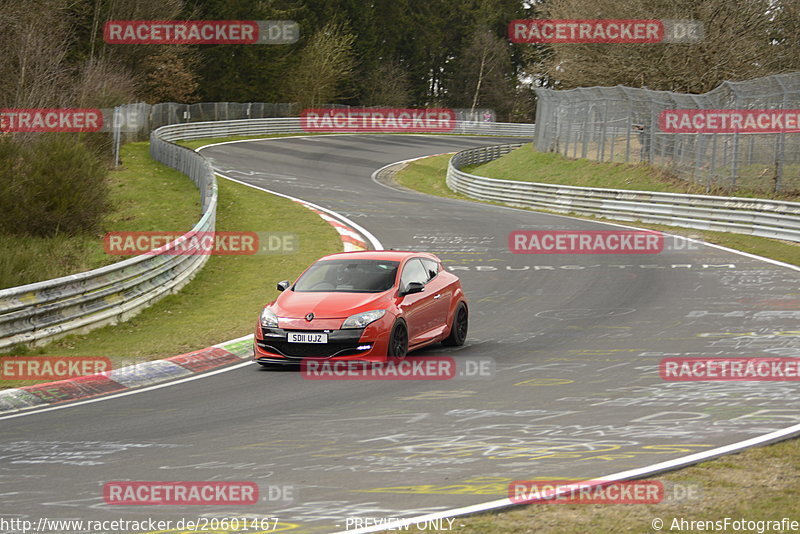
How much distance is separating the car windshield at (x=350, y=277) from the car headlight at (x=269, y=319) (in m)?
0.84

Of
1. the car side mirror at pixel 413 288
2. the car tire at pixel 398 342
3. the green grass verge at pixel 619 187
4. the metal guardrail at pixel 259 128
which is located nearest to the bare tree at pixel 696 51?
the green grass verge at pixel 619 187

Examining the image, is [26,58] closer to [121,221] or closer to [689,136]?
[121,221]

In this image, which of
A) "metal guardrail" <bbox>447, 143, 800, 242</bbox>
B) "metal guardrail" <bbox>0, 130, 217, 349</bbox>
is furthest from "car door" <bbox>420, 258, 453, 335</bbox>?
"metal guardrail" <bbox>447, 143, 800, 242</bbox>

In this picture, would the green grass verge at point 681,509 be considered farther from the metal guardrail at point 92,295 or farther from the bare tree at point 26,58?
the bare tree at point 26,58

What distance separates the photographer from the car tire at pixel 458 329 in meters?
14.3

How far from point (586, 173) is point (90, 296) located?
27.5m

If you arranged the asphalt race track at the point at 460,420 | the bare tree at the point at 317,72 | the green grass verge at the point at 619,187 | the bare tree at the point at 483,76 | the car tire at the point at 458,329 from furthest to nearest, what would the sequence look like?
the bare tree at the point at 483,76 → the bare tree at the point at 317,72 → the green grass verge at the point at 619,187 → the car tire at the point at 458,329 → the asphalt race track at the point at 460,420

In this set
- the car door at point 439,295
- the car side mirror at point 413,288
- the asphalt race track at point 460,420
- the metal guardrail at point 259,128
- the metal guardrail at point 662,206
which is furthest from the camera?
the metal guardrail at point 259,128

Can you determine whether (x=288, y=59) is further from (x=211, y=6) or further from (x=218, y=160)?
(x=218, y=160)

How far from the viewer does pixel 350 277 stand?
45.9ft

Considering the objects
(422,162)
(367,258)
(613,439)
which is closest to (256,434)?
(613,439)

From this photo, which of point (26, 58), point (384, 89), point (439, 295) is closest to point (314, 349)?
point (439, 295)

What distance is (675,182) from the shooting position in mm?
34656

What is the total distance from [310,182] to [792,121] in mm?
20424
